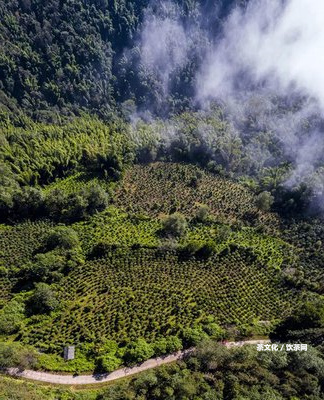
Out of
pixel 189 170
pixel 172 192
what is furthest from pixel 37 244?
pixel 189 170

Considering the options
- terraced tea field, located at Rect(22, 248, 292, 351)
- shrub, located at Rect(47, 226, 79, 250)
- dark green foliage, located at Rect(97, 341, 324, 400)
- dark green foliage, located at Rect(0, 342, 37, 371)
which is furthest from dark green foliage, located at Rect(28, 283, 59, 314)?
dark green foliage, located at Rect(97, 341, 324, 400)

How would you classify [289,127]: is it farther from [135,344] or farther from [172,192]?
[135,344]

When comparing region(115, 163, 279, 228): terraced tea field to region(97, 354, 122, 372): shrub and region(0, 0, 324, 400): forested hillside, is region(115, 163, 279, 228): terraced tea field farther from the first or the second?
region(97, 354, 122, 372): shrub

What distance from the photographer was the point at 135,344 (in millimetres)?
53531

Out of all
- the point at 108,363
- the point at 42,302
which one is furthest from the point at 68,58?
the point at 108,363

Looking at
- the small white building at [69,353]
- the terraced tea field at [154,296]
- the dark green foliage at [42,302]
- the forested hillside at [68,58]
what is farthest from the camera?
the forested hillside at [68,58]

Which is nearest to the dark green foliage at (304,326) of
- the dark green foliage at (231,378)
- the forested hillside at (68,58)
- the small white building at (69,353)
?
the dark green foliage at (231,378)

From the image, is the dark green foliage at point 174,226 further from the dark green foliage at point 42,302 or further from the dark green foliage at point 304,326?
the dark green foliage at point 42,302

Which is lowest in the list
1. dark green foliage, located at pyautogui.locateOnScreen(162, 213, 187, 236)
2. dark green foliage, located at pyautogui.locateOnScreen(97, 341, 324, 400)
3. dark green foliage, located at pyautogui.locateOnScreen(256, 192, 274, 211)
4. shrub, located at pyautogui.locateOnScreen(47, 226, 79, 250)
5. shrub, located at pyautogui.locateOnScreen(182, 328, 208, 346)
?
dark green foliage, located at pyautogui.locateOnScreen(97, 341, 324, 400)

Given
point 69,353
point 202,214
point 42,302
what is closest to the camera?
point 69,353

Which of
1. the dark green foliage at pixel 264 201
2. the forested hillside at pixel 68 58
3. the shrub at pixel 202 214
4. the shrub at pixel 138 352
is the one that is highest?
the forested hillside at pixel 68 58

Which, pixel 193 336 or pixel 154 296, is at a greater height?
pixel 154 296

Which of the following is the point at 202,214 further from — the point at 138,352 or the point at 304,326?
the point at 138,352

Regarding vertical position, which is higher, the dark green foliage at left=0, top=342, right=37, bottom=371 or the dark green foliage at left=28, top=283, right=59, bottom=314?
the dark green foliage at left=28, top=283, right=59, bottom=314
